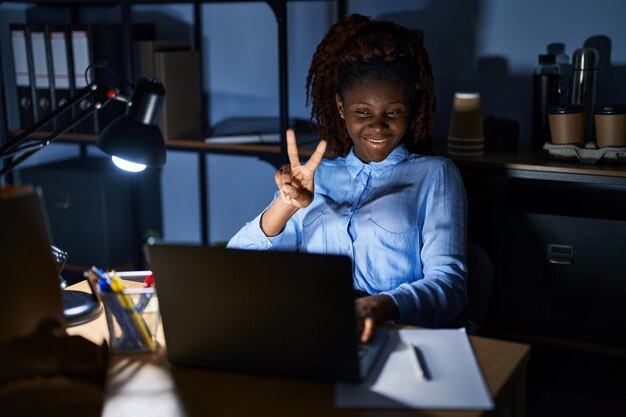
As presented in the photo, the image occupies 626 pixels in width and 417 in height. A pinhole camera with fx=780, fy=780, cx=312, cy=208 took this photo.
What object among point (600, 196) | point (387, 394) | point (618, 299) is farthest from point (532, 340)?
point (387, 394)

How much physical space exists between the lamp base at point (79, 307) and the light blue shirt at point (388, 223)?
1.47 feet

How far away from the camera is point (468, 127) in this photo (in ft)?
7.48

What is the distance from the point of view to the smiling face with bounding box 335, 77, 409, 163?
1.75 meters

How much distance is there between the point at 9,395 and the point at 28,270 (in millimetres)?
188

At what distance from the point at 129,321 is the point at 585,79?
1588mm

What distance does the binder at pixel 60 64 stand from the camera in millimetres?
2738

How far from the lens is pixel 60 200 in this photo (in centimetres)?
297

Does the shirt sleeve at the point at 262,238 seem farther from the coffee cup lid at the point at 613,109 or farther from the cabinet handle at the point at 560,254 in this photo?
the coffee cup lid at the point at 613,109

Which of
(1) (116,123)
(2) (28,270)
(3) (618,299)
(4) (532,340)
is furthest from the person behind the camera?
(4) (532,340)

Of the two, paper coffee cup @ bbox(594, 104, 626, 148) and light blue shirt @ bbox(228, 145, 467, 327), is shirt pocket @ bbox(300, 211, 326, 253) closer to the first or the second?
light blue shirt @ bbox(228, 145, 467, 327)

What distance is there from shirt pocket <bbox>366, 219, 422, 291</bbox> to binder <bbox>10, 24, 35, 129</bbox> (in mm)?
1629

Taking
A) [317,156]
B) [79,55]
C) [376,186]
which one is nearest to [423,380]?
[317,156]

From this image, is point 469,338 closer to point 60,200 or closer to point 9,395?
point 9,395

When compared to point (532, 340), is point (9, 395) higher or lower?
higher
